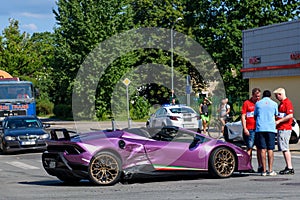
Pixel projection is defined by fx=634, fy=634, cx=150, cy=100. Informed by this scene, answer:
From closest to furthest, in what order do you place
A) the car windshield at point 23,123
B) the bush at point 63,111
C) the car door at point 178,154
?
the car door at point 178,154
the car windshield at point 23,123
the bush at point 63,111

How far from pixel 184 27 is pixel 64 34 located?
14.9 m

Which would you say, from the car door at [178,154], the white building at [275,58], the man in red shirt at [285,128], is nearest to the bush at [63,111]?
the white building at [275,58]

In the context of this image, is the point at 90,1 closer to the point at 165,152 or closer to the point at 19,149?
the point at 19,149

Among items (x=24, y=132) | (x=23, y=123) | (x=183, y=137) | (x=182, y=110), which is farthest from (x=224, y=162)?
(x=182, y=110)

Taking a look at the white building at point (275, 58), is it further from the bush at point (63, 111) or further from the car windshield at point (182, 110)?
the bush at point (63, 111)

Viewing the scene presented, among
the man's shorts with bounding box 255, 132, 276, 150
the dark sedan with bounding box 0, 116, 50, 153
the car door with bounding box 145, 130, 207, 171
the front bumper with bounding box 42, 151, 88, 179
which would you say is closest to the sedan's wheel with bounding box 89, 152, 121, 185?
Answer: the front bumper with bounding box 42, 151, 88, 179

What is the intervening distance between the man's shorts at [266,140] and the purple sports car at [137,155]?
1.51 feet

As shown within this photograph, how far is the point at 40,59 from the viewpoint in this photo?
79.5 m

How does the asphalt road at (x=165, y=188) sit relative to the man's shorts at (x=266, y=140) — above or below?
below

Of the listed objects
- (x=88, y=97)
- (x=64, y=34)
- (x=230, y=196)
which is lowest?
(x=230, y=196)

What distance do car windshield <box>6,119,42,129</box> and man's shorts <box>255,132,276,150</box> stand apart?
1313 cm

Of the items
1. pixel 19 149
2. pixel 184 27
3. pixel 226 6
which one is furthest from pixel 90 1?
pixel 19 149

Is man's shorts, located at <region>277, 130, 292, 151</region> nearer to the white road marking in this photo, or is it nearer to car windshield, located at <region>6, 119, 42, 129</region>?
the white road marking

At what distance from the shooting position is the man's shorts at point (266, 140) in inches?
535
